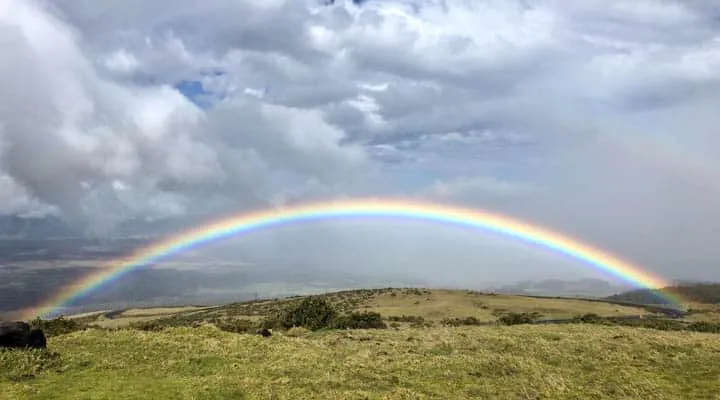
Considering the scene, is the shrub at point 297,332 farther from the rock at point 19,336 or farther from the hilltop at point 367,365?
the rock at point 19,336

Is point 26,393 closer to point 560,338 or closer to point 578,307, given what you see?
point 560,338

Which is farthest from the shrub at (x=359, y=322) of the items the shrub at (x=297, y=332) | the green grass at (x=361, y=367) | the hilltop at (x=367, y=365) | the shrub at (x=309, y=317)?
the green grass at (x=361, y=367)

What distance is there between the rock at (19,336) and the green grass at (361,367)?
1022mm

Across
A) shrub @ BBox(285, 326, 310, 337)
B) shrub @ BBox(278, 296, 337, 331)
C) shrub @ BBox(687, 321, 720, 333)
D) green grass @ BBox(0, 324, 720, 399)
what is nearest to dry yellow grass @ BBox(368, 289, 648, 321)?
shrub @ BBox(687, 321, 720, 333)

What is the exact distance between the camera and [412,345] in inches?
1437

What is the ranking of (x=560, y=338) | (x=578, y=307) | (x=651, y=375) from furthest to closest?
1. (x=578, y=307)
2. (x=560, y=338)
3. (x=651, y=375)

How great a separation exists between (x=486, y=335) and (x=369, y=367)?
1388 centimetres

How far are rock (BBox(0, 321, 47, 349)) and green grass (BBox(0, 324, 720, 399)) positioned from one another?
3.35 feet

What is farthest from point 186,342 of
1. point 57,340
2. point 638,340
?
point 638,340

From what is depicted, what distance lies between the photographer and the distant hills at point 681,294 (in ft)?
396

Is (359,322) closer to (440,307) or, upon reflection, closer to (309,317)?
(309,317)

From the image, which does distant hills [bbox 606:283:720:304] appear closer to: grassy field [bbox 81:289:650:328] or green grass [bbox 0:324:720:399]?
grassy field [bbox 81:289:650:328]

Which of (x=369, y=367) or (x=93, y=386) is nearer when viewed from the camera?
(x=93, y=386)

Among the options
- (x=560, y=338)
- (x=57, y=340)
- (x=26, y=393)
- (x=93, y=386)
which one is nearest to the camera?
(x=26, y=393)
